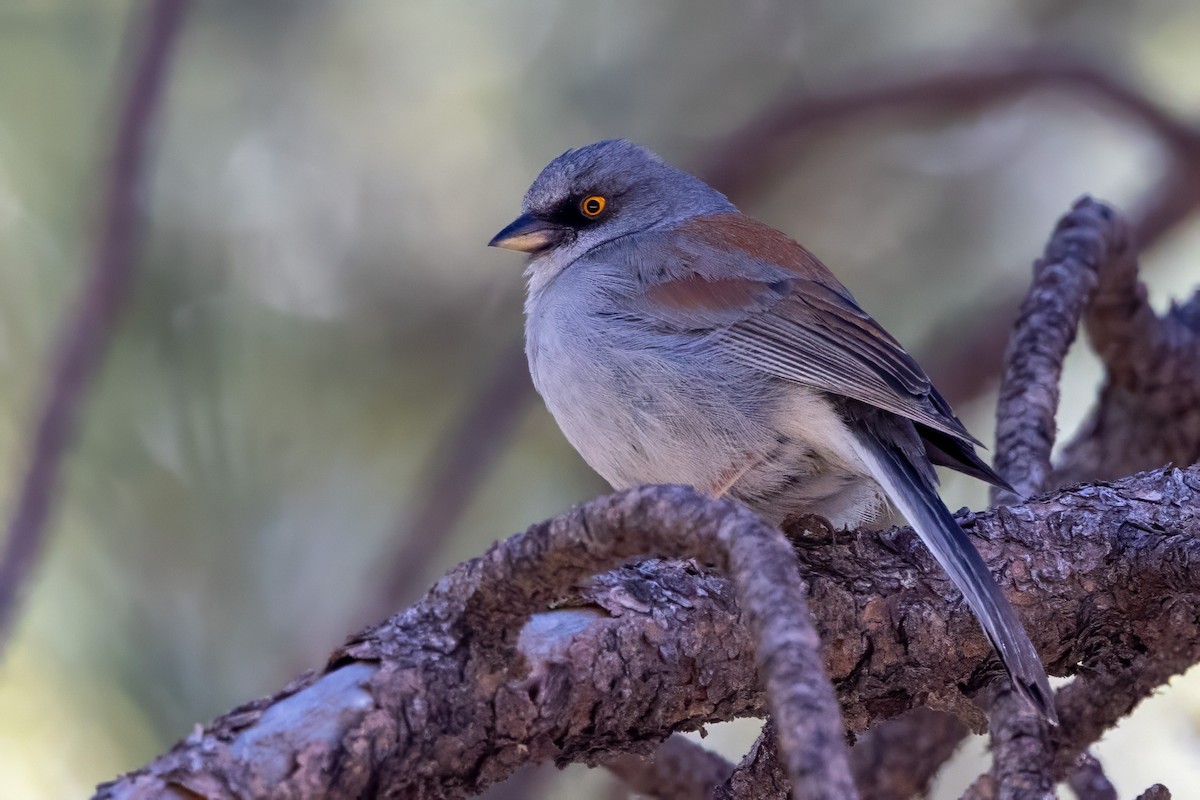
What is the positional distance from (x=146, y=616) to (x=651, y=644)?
1793 mm

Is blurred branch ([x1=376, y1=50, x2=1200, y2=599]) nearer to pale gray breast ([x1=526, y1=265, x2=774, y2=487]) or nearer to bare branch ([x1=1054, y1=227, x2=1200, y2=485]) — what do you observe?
bare branch ([x1=1054, y1=227, x2=1200, y2=485])

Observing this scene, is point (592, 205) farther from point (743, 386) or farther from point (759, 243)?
point (743, 386)

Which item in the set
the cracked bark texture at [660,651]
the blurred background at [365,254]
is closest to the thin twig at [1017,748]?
the cracked bark texture at [660,651]

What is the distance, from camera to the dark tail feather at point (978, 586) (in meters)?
2.06

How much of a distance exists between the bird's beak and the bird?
0.31m

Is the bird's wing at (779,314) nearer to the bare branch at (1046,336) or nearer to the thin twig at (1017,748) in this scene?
the bare branch at (1046,336)

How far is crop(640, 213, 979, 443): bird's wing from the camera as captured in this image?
110 inches

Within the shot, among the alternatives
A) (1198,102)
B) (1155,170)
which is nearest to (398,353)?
(1155,170)

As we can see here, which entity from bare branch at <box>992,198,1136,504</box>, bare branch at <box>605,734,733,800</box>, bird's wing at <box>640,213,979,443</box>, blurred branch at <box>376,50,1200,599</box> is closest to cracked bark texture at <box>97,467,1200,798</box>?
bird's wing at <box>640,213,979,443</box>

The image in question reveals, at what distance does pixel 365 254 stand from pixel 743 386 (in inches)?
62.4

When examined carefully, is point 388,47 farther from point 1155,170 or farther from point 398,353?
point 1155,170

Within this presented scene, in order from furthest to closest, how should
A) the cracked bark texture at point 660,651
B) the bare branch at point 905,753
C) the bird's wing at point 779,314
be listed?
the bare branch at point 905,753 < the bird's wing at point 779,314 < the cracked bark texture at point 660,651

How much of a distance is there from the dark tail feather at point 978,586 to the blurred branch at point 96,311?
196cm

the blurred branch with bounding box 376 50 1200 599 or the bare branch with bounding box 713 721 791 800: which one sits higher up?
the blurred branch with bounding box 376 50 1200 599
